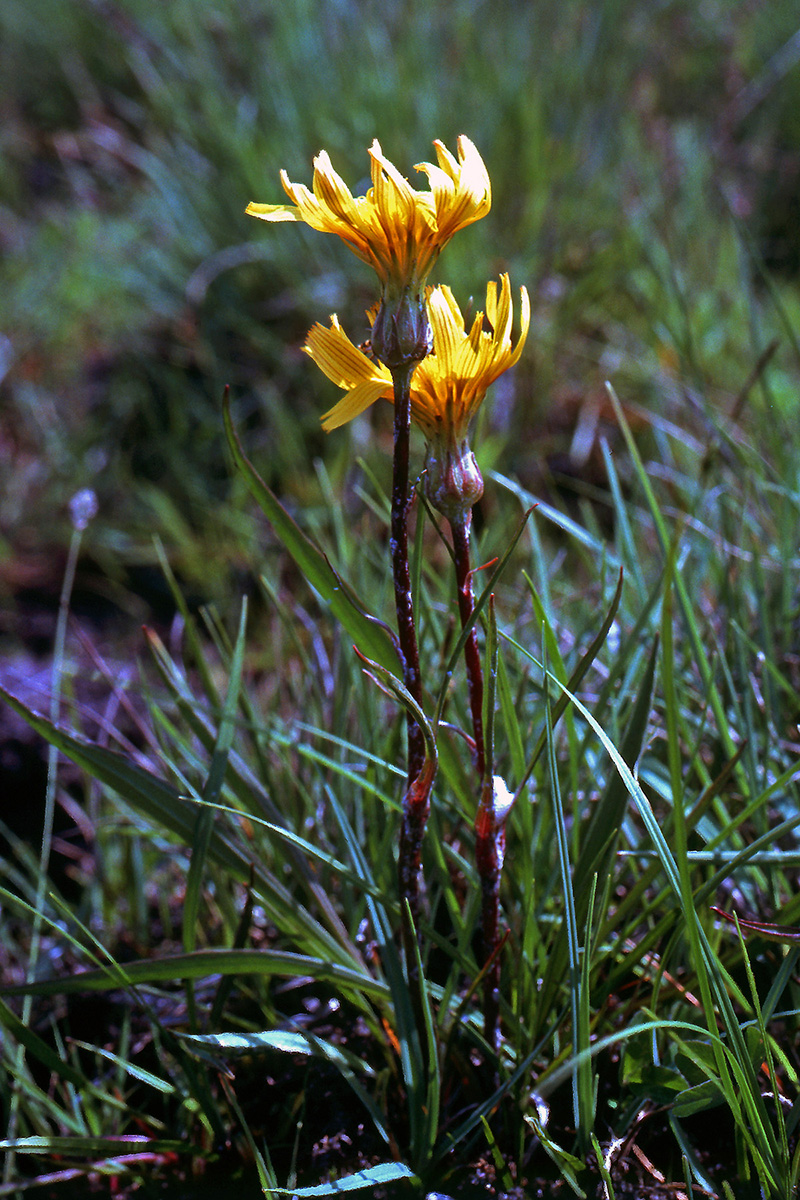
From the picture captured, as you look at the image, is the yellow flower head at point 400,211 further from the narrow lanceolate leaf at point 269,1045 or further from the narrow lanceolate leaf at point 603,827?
the narrow lanceolate leaf at point 269,1045

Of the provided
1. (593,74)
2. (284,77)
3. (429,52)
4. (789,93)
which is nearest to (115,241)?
(284,77)

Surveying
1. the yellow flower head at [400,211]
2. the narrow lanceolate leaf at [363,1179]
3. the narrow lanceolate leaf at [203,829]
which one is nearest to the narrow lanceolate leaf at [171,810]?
the narrow lanceolate leaf at [203,829]

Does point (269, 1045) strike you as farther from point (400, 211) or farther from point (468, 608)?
point (400, 211)

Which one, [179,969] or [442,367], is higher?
[442,367]

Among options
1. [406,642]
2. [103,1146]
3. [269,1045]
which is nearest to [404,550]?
[406,642]

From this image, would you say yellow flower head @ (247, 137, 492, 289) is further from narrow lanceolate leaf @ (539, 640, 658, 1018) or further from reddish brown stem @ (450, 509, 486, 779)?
narrow lanceolate leaf @ (539, 640, 658, 1018)

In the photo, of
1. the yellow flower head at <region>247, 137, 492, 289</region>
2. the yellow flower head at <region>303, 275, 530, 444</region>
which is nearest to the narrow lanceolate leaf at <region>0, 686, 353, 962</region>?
the yellow flower head at <region>303, 275, 530, 444</region>
